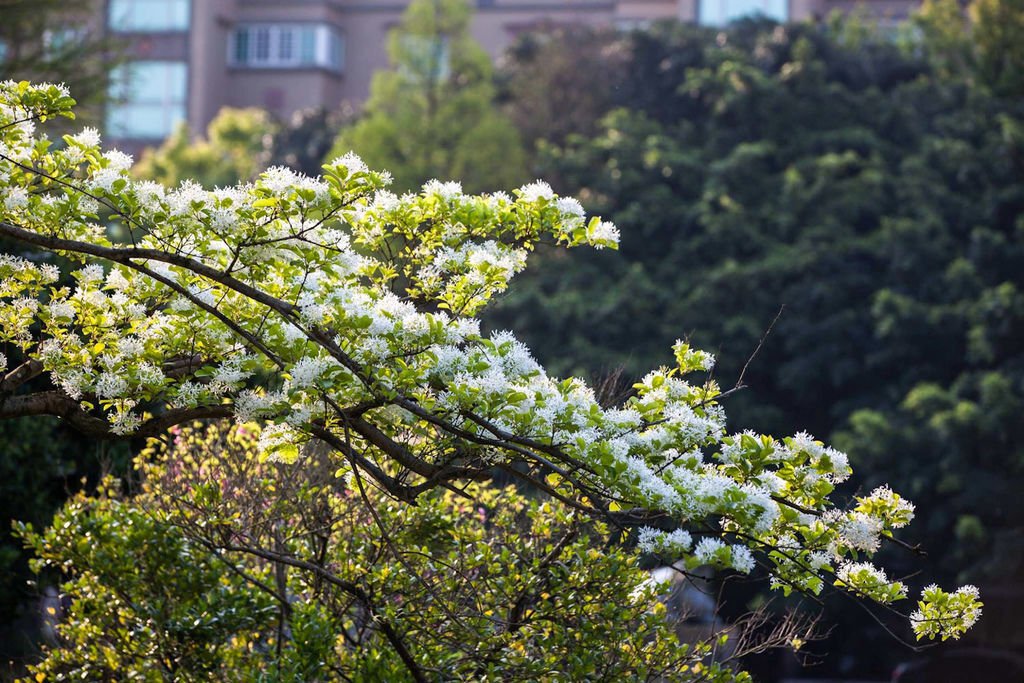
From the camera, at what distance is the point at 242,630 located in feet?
23.0

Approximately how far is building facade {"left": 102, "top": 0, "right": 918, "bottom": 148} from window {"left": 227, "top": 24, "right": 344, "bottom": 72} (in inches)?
1.3

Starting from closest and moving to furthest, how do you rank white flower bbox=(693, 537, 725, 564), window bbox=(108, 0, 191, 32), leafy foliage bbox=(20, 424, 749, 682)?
white flower bbox=(693, 537, 725, 564) < leafy foliage bbox=(20, 424, 749, 682) < window bbox=(108, 0, 191, 32)

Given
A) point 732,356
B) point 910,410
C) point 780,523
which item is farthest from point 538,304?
point 780,523

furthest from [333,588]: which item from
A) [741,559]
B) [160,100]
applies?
[160,100]

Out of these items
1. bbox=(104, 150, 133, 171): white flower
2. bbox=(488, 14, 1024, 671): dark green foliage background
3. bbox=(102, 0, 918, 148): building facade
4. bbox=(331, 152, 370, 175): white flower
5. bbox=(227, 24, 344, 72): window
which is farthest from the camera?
bbox=(227, 24, 344, 72): window

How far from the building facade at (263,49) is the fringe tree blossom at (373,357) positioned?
38.2m

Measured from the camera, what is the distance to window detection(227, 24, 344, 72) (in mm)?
44375

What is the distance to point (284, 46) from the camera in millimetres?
44969

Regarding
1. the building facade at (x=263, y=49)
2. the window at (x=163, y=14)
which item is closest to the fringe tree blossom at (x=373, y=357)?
the building facade at (x=263, y=49)

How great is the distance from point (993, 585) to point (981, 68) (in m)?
9.88

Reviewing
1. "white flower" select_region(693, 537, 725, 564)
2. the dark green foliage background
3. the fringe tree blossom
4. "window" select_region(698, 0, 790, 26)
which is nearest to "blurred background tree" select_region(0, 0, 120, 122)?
the dark green foliage background

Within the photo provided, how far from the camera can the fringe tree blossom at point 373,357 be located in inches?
190

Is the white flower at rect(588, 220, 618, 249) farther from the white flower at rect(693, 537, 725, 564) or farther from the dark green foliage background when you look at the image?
the dark green foliage background

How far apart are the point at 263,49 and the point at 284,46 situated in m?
0.74
